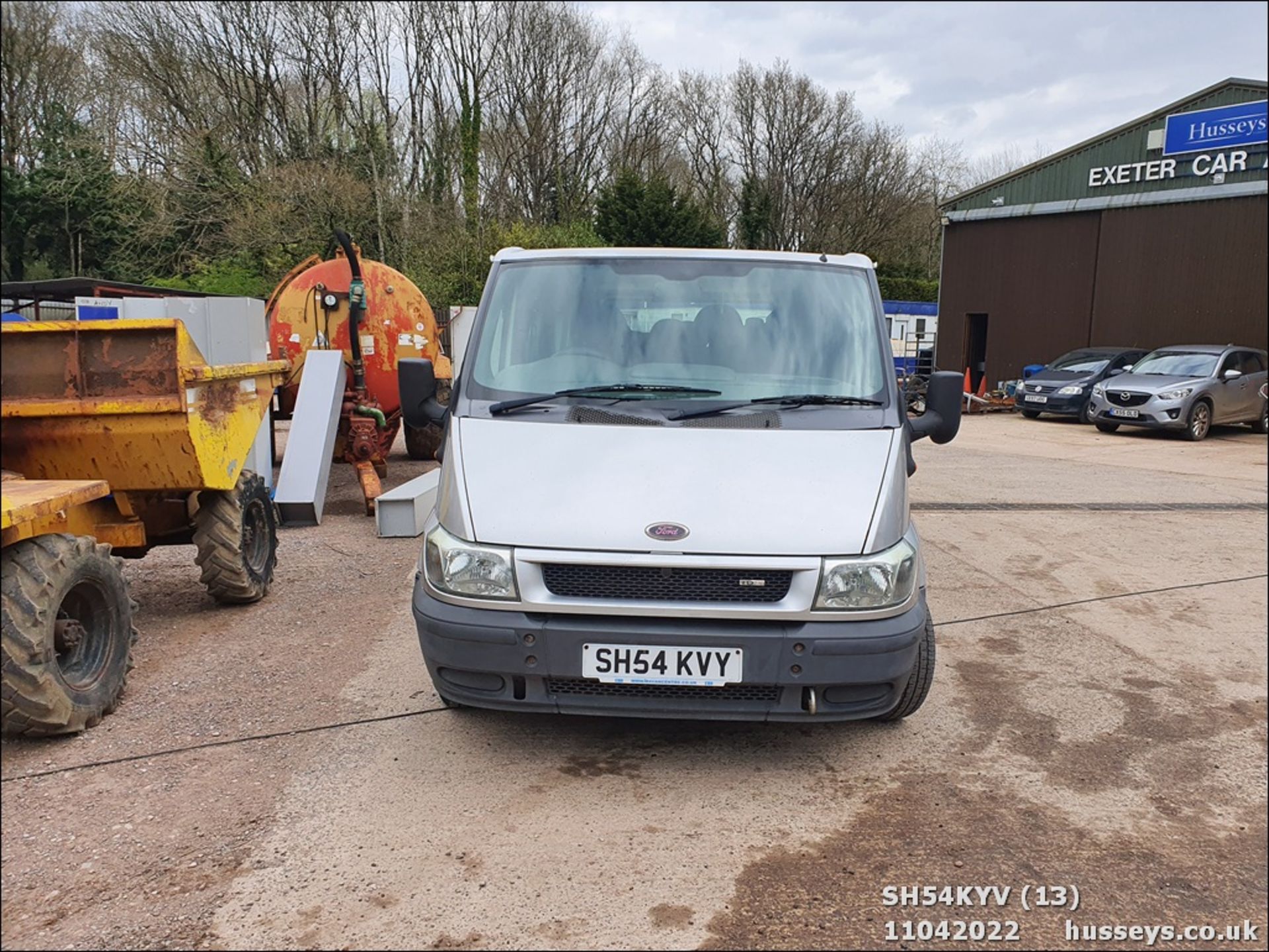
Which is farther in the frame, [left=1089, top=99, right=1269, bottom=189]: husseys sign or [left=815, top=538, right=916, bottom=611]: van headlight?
[left=1089, top=99, right=1269, bottom=189]: husseys sign

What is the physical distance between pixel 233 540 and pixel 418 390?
75.6 inches

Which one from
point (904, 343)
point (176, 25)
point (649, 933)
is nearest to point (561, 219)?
point (904, 343)

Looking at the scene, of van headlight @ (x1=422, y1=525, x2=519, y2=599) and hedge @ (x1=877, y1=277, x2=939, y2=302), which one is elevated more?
hedge @ (x1=877, y1=277, x2=939, y2=302)

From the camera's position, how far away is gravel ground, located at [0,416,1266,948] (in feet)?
8.86

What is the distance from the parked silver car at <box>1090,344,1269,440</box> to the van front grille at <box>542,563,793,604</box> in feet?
49.0

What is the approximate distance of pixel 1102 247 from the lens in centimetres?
2248

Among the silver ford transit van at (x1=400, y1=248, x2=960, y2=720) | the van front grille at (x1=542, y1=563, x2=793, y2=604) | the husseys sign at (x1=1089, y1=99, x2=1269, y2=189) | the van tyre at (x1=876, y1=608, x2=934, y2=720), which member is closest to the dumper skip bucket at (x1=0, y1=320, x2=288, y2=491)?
the silver ford transit van at (x1=400, y1=248, x2=960, y2=720)

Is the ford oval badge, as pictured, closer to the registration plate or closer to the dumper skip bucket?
the registration plate

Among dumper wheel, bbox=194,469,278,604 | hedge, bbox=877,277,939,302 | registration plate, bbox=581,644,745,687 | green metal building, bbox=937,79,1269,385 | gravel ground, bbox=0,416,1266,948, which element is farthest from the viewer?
hedge, bbox=877,277,939,302

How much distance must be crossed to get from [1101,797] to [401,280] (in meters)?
8.92

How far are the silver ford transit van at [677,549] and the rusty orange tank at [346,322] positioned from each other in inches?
244

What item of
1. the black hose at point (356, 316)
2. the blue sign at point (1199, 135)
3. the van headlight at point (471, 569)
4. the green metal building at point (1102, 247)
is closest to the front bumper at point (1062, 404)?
the green metal building at point (1102, 247)

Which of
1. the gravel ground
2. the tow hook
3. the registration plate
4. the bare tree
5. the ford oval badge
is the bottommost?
the gravel ground

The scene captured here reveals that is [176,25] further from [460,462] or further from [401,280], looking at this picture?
[460,462]
